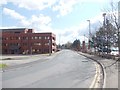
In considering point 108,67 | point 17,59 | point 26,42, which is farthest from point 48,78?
point 26,42

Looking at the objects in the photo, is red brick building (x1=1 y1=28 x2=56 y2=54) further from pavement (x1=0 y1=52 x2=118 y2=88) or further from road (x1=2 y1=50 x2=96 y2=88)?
road (x1=2 y1=50 x2=96 y2=88)

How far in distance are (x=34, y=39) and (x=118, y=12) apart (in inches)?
3234

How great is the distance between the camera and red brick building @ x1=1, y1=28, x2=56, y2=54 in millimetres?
117375

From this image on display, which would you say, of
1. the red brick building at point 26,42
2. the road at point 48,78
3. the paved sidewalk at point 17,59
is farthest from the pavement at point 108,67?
the red brick building at point 26,42

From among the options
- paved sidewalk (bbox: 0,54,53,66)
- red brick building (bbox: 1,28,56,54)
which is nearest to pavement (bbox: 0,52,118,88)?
paved sidewalk (bbox: 0,54,53,66)

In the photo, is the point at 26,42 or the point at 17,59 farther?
the point at 26,42

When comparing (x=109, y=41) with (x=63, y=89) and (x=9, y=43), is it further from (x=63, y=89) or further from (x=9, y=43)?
(x=9, y=43)

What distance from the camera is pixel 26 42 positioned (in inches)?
4712

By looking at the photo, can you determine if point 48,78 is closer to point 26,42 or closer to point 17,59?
point 17,59

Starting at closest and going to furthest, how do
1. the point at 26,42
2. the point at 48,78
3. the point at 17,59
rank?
the point at 48,78, the point at 17,59, the point at 26,42

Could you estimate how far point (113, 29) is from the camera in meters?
43.2

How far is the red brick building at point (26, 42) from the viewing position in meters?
117

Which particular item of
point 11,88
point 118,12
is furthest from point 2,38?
point 11,88

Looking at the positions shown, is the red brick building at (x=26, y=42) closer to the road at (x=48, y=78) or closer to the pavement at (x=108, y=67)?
the pavement at (x=108, y=67)
